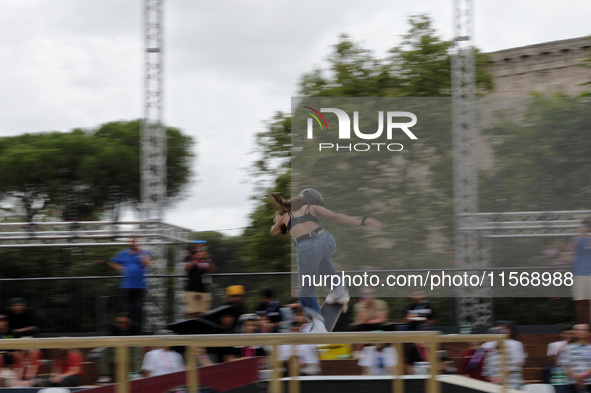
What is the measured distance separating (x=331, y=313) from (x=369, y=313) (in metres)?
0.52

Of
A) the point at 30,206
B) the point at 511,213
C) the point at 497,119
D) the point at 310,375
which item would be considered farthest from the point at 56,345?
the point at 30,206

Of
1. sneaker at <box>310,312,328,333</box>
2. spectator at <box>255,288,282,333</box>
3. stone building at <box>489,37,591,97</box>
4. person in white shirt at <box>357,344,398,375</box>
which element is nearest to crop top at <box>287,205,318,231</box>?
sneaker at <box>310,312,328,333</box>

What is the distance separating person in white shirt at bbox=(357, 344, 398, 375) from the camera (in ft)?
15.5

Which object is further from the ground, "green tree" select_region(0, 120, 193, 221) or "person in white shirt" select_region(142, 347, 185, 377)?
"green tree" select_region(0, 120, 193, 221)

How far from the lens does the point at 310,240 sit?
927 centimetres

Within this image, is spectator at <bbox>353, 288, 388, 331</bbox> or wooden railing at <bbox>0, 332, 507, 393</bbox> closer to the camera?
wooden railing at <bbox>0, 332, 507, 393</bbox>

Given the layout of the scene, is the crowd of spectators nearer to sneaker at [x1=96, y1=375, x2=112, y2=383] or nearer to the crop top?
sneaker at [x1=96, y1=375, x2=112, y2=383]

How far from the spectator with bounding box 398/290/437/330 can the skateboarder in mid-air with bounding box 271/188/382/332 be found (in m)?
0.83

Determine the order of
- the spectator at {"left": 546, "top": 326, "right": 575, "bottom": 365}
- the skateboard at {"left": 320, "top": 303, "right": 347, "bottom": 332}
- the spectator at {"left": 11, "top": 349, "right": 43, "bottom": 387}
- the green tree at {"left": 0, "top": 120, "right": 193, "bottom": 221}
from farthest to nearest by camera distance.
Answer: the green tree at {"left": 0, "top": 120, "right": 193, "bottom": 221}, the skateboard at {"left": 320, "top": 303, "right": 347, "bottom": 332}, the spectator at {"left": 546, "top": 326, "right": 575, "bottom": 365}, the spectator at {"left": 11, "top": 349, "right": 43, "bottom": 387}

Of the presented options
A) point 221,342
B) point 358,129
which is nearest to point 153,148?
point 358,129

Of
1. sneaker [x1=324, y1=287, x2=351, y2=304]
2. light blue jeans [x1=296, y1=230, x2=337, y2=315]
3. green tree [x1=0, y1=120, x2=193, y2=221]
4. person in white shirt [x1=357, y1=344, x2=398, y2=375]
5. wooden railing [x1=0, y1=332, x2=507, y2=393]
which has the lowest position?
person in white shirt [x1=357, y1=344, x2=398, y2=375]

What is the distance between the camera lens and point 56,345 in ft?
14.0

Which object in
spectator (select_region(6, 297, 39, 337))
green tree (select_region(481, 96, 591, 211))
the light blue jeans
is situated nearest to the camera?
the light blue jeans

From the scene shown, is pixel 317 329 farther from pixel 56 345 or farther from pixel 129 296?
pixel 56 345
